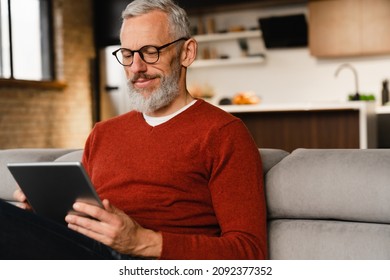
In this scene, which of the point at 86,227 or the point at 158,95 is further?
the point at 158,95

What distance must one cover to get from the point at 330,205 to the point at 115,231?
59 centimetres

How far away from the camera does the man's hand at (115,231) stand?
1143 millimetres

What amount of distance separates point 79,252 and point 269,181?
571 mm

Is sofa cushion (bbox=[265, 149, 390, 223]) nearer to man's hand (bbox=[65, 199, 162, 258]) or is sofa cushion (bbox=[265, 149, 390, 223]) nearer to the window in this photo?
man's hand (bbox=[65, 199, 162, 258])

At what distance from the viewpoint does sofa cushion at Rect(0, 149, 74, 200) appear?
6.71 feet

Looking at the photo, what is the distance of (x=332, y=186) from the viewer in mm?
1402

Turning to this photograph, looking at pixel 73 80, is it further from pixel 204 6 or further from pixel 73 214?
pixel 73 214

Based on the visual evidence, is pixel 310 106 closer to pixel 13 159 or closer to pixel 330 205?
pixel 13 159

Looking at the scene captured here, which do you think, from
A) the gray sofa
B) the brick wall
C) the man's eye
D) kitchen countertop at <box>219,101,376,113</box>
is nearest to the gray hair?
the man's eye

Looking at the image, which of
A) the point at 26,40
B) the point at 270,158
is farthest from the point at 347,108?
the point at 26,40

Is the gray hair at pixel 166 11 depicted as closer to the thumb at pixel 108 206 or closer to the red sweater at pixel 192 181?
the red sweater at pixel 192 181

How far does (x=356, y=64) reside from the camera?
600 cm

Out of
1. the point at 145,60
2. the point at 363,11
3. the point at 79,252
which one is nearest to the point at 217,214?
the point at 79,252

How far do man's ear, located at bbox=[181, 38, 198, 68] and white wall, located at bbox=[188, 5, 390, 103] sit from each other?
471cm
